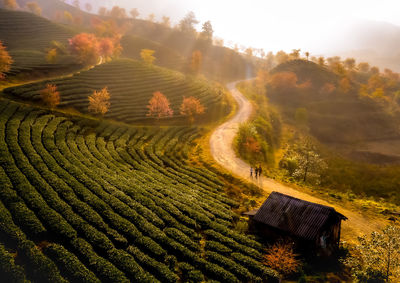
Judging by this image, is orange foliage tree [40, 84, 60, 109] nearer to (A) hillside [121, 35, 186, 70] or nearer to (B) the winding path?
(B) the winding path

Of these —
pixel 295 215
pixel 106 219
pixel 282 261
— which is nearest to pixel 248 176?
pixel 295 215

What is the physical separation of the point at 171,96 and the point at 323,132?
48510mm

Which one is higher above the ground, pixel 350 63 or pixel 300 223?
pixel 350 63

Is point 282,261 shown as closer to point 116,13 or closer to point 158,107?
point 158,107

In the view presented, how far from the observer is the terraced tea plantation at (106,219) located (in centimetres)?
1808

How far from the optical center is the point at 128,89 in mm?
71000

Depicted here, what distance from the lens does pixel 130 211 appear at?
24094mm

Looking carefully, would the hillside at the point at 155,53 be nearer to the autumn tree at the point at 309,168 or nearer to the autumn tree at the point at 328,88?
the autumn tree at the point at 328,88

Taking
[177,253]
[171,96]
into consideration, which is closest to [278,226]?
[177,253]

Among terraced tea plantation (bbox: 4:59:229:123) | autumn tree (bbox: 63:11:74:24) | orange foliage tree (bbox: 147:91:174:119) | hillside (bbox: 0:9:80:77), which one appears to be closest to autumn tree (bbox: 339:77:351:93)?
terraced tea plantation (bbox: 4:59:229:123)

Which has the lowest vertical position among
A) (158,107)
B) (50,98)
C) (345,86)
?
(50,98)

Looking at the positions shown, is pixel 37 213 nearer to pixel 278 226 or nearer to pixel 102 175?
pixel 102 175

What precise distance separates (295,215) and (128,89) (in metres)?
61.0

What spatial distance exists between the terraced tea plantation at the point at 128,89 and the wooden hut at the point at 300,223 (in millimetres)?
40711
